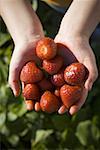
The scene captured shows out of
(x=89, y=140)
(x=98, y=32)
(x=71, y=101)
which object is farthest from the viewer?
(x=89, y=140)

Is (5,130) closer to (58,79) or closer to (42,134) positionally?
(42,134)

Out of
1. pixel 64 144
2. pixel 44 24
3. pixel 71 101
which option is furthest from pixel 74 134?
pixel 71 101

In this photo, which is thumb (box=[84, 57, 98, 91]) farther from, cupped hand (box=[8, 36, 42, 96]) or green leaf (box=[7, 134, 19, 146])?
green leaf (box=[7, 134, 19, 146])

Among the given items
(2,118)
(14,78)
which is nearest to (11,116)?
(2,118)

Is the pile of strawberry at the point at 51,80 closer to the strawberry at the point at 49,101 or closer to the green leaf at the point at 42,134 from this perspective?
the strawberry at the point at 49,101

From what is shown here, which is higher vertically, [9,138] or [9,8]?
[9,8]

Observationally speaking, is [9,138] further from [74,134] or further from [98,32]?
[98,32]

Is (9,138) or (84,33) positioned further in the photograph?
(9,138)

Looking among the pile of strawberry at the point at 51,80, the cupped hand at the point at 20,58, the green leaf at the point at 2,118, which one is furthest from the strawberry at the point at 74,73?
the green leaf at the point at 2,118
